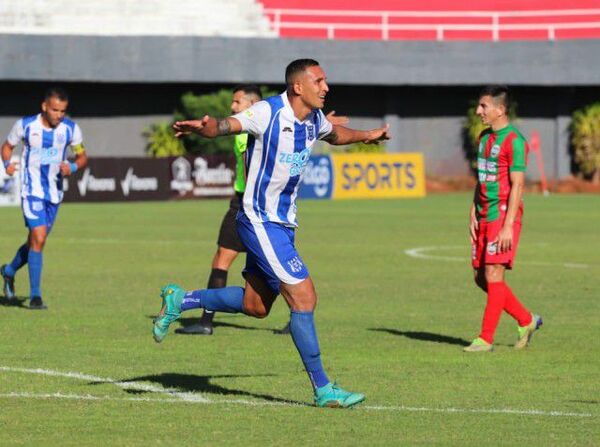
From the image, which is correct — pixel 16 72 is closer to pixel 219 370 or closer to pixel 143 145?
pixel 143 145

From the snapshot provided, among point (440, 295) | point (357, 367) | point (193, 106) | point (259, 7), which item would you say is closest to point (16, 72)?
point (193, 106)

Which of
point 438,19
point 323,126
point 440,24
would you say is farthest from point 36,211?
point 438,19

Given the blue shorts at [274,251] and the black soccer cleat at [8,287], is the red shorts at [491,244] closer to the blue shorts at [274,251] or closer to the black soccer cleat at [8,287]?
the blue shorts at [274,251]

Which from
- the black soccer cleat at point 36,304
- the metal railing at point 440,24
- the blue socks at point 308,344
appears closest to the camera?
the blue socks at point 308,344

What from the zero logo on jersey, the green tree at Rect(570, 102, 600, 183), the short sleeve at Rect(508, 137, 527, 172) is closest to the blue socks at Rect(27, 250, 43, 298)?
the short sleeve at Rect(508, 137, 527, 172)

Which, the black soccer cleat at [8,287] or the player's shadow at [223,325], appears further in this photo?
the black soccer cleat at [8,287]

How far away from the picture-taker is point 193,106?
48.2m

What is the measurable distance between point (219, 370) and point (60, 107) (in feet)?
16.1

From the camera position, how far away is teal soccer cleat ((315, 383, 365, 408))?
9227mm

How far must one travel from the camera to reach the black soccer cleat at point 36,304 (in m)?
15.2

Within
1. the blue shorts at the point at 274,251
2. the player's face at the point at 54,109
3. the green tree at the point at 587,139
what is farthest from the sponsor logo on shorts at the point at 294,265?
the green tree at the point at 587,139

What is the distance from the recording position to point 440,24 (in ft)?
175

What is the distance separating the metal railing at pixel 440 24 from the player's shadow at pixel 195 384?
3927cm

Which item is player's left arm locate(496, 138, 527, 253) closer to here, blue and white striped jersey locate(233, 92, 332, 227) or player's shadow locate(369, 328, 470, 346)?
player's shadow locate(369, 328, 470, 346)
